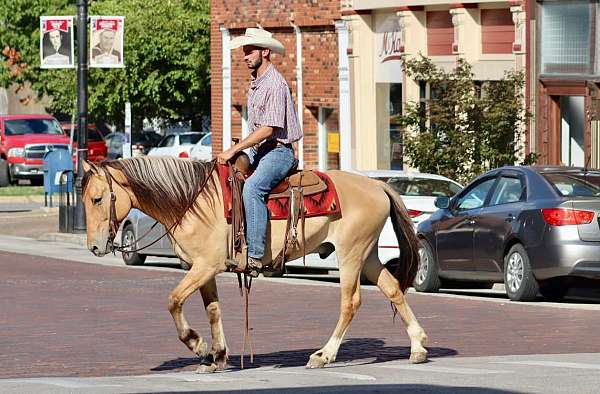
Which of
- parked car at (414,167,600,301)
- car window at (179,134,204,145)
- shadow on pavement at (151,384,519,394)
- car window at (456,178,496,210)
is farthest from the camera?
car window at (179,134,204,145)

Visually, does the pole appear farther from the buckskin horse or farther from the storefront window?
the buckskin horse

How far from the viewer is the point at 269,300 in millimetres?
19062

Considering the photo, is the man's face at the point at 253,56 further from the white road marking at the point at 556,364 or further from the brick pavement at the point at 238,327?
the white road marking at the point at 556,364

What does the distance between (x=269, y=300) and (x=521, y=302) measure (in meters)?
2.85

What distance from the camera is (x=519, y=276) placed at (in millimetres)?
18375

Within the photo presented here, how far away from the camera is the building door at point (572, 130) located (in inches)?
1185

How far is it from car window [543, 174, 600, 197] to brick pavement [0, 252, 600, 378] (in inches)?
52.3

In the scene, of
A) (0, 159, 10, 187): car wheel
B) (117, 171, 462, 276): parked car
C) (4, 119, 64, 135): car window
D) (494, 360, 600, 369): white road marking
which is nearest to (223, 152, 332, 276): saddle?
(494, 360, 600, 369): white road marking

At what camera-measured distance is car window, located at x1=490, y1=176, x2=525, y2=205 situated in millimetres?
18594

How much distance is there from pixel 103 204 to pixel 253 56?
5.12ft

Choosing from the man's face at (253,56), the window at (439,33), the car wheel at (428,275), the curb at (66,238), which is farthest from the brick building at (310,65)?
the man's face at (253,56)

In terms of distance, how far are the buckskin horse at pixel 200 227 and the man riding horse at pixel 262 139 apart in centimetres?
21

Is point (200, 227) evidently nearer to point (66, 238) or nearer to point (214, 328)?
point (214, 328)

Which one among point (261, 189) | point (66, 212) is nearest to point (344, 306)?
point (261, 189)
